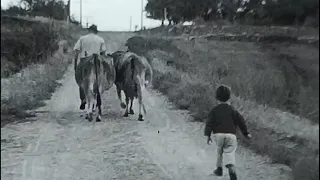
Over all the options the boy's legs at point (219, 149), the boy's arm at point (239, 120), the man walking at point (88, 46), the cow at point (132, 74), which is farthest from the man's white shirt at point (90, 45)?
the boy's arm at point (239, 120)

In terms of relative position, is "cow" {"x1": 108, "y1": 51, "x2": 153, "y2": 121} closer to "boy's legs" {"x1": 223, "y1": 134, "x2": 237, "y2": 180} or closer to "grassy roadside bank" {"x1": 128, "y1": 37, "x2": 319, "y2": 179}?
"grassy roadside bank" {"x1": 128, "y1": 37, "x2": 319, "y2": 179}

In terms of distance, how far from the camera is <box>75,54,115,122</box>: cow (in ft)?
25.8

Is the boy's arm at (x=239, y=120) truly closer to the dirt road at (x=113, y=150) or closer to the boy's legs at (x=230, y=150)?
A: the boy's legs at (x=230, y=150)

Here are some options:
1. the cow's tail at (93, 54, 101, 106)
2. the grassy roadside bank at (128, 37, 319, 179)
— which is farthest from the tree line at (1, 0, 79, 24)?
the cow's tail at (93, 54, 101, 106)

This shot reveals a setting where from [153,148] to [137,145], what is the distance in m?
0.25

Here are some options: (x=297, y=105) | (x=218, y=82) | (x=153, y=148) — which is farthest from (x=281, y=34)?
(x=153, y=148)

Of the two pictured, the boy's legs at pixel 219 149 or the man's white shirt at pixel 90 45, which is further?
the man's white shirt at pixel 90 45

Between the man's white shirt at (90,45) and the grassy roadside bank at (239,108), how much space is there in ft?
1.29

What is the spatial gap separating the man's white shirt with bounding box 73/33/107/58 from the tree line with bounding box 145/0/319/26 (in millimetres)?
1536

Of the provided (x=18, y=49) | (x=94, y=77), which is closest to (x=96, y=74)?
(x=94, y=77)

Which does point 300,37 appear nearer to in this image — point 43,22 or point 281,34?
point 281,34

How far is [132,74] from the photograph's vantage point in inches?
330

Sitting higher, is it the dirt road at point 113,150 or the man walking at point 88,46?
the man walking at point 88,46

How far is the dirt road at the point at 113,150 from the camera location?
5082mm
